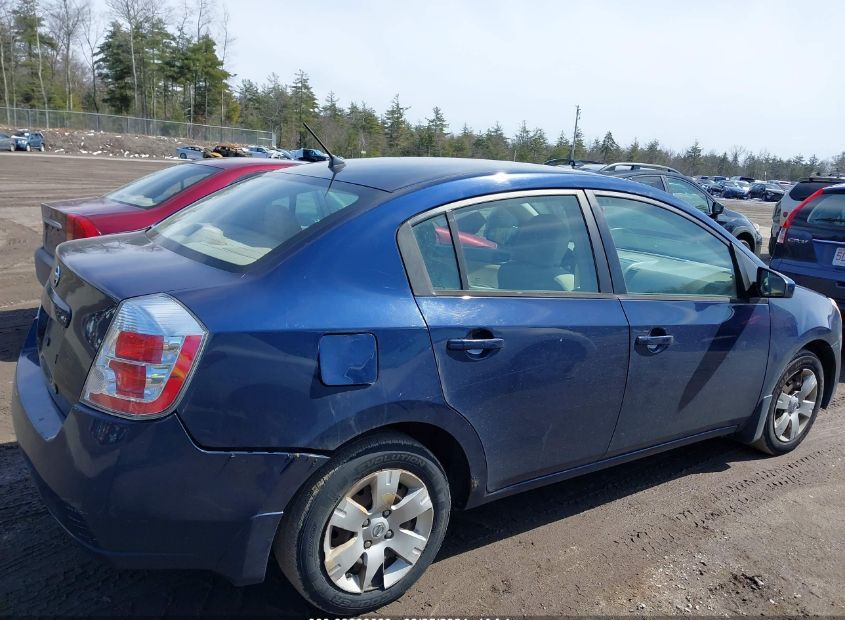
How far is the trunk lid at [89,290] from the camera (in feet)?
7.63

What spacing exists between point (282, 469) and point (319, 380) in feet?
1.06

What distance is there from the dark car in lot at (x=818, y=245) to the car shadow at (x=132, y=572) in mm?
4396

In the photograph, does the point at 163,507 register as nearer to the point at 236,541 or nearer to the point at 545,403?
the point at 236,541

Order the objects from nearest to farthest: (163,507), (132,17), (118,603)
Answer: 1. (163,507)
2. (118,603)
3. (132,17)

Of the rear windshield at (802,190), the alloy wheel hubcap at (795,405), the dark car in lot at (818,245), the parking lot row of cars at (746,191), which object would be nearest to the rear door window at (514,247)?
the alloy wheel hubcap at (795,405)

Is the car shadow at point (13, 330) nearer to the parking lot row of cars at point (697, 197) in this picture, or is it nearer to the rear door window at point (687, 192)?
the parking lot row of cars at point (697, 197)

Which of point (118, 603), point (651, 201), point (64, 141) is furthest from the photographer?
point (64, 141)

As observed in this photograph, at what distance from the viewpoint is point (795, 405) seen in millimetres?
4297

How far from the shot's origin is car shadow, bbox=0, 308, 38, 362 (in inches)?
207

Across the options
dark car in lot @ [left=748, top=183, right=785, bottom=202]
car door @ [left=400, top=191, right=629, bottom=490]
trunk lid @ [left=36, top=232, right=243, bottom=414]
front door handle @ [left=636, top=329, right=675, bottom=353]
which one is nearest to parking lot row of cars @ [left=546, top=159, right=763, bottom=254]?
front door handle @ [left=636, top=329, right=675, bottom=353]

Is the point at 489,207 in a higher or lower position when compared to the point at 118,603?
higher

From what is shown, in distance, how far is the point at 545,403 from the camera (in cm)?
291

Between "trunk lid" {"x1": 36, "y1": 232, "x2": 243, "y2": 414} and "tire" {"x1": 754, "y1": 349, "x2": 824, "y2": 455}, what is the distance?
3.42m

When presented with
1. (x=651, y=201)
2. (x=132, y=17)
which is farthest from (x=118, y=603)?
(x=132, y=17)
